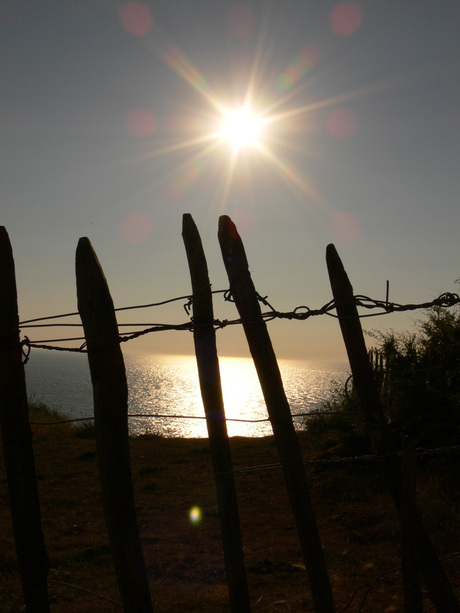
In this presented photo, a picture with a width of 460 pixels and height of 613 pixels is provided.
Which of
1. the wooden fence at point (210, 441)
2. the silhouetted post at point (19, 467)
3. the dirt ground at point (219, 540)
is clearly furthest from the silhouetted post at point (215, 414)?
the silhouetted post at point (19, 467)

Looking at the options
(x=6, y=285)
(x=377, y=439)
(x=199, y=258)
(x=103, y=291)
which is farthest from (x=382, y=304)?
(x=6, y=285)

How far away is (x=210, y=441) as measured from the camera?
341 cm

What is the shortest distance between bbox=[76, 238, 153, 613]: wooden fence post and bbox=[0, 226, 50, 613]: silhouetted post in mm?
554

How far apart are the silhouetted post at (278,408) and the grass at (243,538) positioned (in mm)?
815

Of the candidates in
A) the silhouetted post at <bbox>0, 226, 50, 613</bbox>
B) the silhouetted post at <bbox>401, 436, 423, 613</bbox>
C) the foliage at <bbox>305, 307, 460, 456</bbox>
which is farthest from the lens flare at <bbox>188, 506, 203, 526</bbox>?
the silhouetted post at <bbox>401, 436, 423, 613</bbox>

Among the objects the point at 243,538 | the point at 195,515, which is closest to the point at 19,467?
the point at 243,538

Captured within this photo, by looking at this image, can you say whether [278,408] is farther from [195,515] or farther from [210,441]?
[195,515]

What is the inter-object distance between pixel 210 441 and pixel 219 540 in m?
4.53

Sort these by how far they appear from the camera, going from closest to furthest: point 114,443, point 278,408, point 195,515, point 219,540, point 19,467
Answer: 1. point 114,443
2. point 19,467
3. point 278,408
4. point 219,540
5. point 195,515

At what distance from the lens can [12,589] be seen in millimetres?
Answer: 5543

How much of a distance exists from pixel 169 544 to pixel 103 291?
5322mm

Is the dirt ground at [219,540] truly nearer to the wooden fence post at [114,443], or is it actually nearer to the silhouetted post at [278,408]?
the wooden fence post at [114,443]

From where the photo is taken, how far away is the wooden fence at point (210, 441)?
3.10 m

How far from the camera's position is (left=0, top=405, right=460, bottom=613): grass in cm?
530
